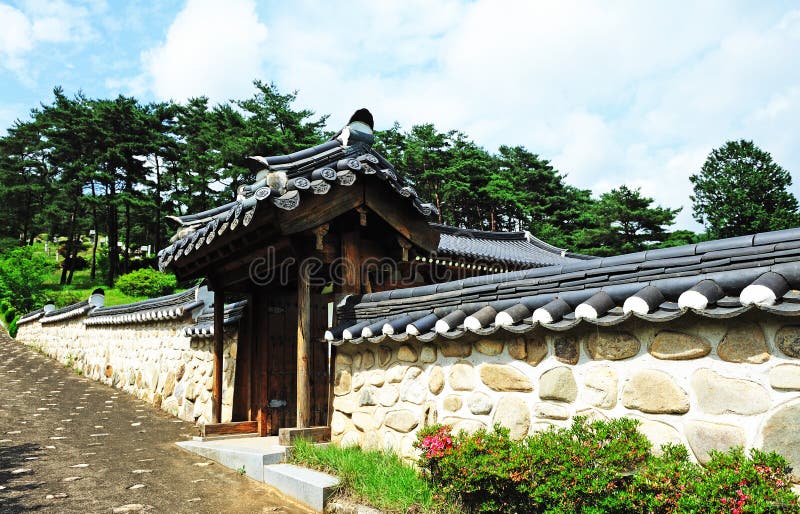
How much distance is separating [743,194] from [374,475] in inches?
1163

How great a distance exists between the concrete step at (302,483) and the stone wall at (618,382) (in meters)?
0.67

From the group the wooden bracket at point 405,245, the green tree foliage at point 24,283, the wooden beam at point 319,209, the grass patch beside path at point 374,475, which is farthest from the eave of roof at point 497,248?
the green tree foliage at point 24,283

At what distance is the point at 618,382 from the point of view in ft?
11.3

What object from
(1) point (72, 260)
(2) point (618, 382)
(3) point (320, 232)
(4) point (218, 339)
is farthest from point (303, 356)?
(1) point (72, 260)

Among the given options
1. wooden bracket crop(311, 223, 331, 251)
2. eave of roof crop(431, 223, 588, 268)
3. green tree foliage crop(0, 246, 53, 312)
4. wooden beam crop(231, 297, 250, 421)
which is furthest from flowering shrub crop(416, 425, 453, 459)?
green tree foliage crop(0, 246, 53, 312)

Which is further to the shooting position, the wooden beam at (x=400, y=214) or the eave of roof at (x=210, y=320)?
the eave of roof at (x=210, y=320)

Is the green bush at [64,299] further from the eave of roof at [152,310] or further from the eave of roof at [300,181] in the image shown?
the eave of roof at [300,181]

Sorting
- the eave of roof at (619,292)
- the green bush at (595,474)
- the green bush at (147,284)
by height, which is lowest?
the green bush at (595,474)

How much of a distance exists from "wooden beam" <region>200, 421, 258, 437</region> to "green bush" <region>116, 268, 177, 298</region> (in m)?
23.9

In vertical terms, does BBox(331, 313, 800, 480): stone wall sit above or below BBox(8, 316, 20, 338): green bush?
below

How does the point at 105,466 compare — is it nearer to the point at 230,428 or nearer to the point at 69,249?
the point at 230,428

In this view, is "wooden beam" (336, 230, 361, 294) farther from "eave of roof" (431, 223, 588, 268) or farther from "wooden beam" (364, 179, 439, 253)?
"eave of roof" (431, 223, 588, 268)

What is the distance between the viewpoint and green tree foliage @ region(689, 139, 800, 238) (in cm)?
2668

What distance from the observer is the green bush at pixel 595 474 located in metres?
2.55
